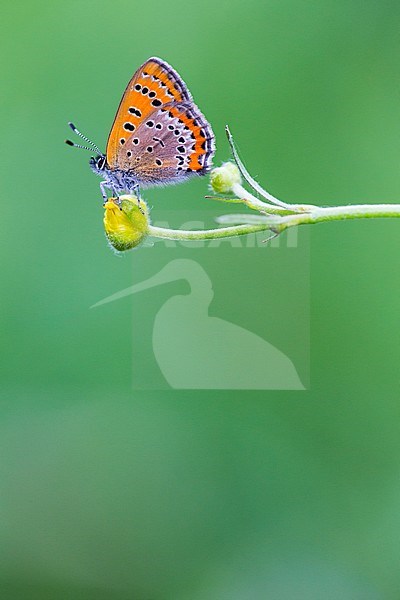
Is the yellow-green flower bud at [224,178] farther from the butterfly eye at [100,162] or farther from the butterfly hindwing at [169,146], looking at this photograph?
the butterfly eye at [100,162]

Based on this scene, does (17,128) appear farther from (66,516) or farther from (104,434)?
(66,516)

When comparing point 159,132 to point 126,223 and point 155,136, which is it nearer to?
point 155,136

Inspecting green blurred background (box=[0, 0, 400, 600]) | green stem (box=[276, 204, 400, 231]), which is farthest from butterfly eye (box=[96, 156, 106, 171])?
green blurred background (box=[0, 0, 400, 600])

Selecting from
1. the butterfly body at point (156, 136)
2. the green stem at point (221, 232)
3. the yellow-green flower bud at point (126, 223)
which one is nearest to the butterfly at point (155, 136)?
the butterfly body at point (156, 136)

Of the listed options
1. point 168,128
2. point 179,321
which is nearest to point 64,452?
point 179,321

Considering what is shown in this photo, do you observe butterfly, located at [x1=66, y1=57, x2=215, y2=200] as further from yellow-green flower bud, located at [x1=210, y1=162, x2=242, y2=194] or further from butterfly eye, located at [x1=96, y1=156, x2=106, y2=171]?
yellow-green flower bud, located at [x1=210, y1=162, x2=242, y2=194]
